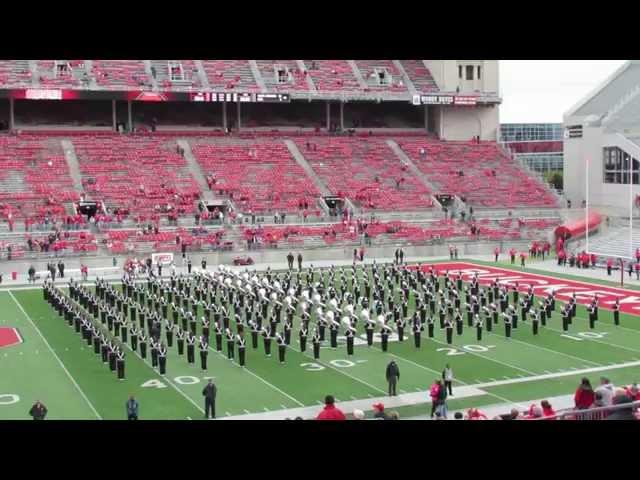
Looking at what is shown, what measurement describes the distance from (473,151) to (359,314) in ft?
84.4

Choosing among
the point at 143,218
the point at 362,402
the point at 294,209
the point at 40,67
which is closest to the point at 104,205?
the point at 143,218

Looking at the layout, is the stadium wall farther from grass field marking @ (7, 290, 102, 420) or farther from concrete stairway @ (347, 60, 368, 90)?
grass field marking @ (7, 290, 102, 420)

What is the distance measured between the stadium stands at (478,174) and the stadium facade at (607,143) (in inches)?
73.5

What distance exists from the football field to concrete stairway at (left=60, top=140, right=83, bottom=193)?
653 inches

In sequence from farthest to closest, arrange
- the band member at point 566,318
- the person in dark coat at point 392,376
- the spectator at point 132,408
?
the band member at point 566,318 → the person in dark coat at point 392,376 → the spectator at point 132,408

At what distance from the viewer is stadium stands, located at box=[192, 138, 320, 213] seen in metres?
33.8

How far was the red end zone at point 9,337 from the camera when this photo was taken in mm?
15914

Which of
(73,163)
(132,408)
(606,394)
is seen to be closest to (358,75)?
(73,163)

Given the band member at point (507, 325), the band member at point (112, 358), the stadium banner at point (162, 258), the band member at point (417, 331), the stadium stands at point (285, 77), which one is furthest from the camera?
the stadium stands at point (285, 77)

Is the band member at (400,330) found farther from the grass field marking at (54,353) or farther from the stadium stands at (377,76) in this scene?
the stadium stands at (377,76)

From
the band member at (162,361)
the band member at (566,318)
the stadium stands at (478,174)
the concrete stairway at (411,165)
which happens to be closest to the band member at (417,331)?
the band member at (566,318)
